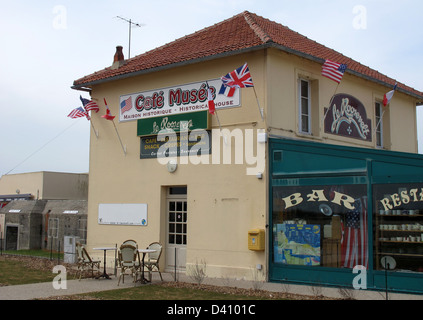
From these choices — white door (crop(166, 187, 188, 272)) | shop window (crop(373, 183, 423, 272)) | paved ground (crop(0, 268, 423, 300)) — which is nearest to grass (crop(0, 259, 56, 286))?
paved ground (crop(0, 268, 423, 300))

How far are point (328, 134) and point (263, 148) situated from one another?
278cm

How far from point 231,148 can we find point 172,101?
8.52ft

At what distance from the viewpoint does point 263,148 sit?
13266 mm

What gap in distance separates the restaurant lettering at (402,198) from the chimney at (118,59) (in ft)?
33.0

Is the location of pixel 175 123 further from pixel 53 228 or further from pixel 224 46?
pixel 53 228

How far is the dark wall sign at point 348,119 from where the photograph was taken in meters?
15.3

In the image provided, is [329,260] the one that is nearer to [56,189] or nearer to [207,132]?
[207,132]

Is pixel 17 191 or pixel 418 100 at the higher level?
pixel 418 100

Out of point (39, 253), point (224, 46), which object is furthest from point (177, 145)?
point (39, 253)

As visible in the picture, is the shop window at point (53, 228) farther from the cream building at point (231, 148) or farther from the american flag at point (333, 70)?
the american flag at point (333, 70)

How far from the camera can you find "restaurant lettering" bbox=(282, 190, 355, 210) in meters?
12.0

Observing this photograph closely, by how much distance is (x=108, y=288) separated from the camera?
12203 millimetres

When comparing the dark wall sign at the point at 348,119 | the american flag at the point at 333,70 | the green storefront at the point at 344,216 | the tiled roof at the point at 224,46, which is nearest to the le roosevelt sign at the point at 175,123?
the tiled roof at the point at 224,46
